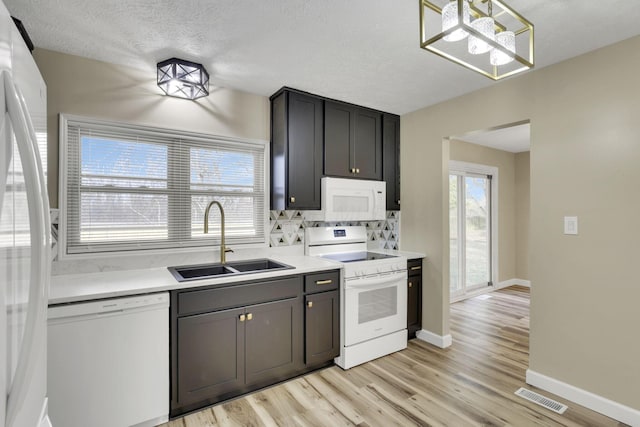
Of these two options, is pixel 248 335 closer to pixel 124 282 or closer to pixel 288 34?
pixel 124 282

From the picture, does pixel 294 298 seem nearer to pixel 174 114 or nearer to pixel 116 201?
pixel 116 201

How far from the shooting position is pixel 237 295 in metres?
2.26

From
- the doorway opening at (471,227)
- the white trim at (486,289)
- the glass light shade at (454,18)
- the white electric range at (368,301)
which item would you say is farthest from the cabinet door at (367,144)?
the white trim at (486,289)

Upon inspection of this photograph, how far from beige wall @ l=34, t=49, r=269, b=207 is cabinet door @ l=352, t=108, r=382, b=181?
3.22 feet

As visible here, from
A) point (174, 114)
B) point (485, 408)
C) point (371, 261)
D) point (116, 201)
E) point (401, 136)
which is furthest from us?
point (401, 136)

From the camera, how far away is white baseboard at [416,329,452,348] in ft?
10.3

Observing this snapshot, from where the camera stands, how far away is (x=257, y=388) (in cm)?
240

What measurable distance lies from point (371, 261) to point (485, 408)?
4.34ft

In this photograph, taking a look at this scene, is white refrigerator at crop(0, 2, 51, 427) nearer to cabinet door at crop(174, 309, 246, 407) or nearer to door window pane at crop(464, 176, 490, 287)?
cabinet door at crop(174, 309, 246, 407)

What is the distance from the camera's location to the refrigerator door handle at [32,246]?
681mm

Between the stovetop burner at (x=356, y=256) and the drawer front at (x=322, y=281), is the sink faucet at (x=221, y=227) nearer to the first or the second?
the drawer front at (x=322, y=281)

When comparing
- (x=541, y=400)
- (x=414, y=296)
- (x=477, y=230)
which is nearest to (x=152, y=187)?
(x=414, y=296)

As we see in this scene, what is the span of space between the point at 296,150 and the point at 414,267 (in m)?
1.70

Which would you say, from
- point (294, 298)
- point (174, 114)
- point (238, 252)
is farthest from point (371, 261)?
point (174, 114)
